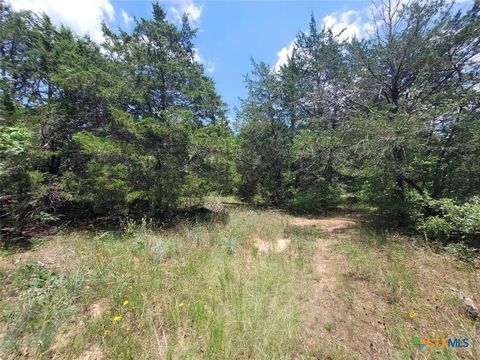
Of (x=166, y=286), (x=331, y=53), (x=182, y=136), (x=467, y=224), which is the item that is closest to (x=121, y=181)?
(x=182, y=136)

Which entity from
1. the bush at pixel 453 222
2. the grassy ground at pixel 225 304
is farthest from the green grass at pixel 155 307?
the bush at pixel 453 222

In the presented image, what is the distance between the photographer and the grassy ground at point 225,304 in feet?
6.82

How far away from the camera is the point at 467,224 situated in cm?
444

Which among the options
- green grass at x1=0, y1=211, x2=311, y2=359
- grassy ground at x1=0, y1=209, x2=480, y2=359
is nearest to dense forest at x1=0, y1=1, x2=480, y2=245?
grassy ground at x1=0, y1=209, x2=480, y2=359

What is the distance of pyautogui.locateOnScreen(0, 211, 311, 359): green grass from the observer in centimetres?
205

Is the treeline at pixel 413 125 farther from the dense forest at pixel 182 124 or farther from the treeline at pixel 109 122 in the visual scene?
the treeline at pixel 109 122

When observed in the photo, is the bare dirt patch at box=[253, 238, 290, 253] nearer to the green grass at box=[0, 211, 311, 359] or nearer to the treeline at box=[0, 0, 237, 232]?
the green grass at box=[0, 211, 311, 359]

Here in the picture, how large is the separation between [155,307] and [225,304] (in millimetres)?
896

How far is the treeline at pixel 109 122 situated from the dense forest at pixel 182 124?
45mm

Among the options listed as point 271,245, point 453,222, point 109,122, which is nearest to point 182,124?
point 109,122

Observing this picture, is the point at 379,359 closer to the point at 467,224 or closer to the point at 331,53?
the point at 467,224

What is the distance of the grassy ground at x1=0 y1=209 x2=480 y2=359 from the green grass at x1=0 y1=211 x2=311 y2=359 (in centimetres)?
1

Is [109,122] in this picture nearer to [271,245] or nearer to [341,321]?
[271,245]

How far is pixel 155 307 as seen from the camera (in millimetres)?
2643
